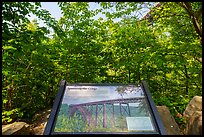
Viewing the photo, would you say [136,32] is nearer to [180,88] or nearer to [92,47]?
[92,47]

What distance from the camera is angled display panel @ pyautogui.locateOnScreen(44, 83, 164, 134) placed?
1294 millimetres

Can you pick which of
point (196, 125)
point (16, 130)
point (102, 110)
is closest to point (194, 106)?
point (196, 125)

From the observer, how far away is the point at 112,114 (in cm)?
148

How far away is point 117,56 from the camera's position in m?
3.84

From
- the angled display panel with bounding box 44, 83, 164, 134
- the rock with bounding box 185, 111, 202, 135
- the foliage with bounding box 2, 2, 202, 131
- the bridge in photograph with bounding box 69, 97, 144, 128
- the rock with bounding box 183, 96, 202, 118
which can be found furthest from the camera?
the foliage with bounding box 2, 2, 202, 131

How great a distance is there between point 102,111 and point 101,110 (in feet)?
0.05

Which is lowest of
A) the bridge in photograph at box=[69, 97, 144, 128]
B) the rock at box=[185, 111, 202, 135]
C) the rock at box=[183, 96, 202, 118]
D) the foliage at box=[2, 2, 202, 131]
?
the rock at box=[185, 111, 202, 135]

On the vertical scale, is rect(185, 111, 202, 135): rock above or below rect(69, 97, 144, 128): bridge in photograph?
below

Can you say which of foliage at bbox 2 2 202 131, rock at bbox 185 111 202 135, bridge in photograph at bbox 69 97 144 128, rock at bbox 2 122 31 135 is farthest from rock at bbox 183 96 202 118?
rock at bbox 2 122 31 135

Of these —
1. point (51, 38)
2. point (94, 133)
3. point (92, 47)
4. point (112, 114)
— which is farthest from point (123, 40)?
point (94, 133)

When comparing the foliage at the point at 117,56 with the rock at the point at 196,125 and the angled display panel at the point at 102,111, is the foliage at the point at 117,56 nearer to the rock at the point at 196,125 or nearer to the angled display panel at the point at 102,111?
the rock at the point at 196,125

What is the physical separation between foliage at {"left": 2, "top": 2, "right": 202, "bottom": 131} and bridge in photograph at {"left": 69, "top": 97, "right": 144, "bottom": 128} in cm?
185

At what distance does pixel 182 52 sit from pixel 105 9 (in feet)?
4.68

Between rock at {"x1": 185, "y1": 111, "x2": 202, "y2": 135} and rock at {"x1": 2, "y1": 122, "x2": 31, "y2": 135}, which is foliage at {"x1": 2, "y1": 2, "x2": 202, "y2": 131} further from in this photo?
rock at {"x1": 185, "y1": 111, "x2": 202, "y2": 135}
